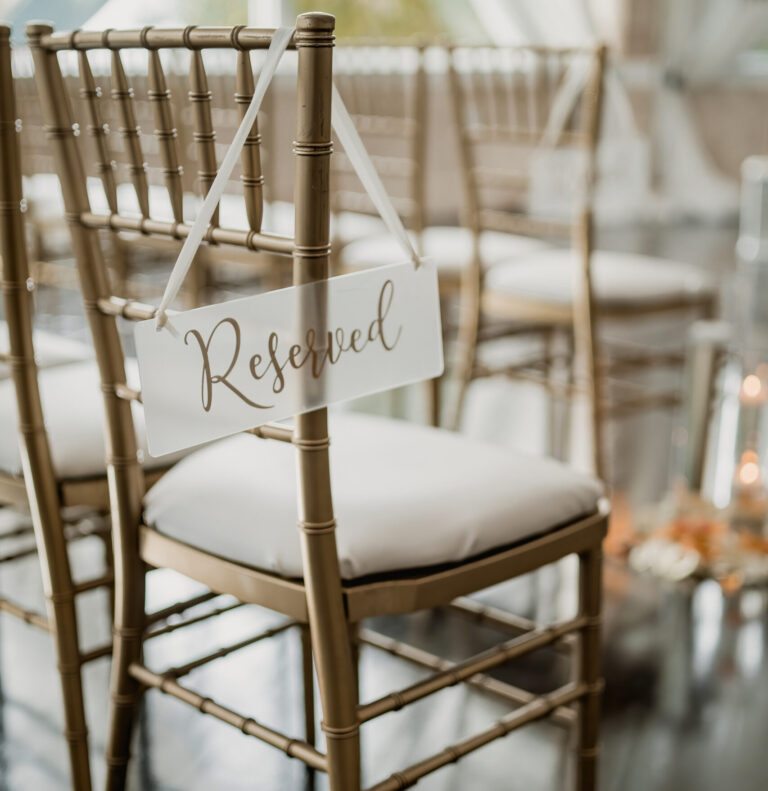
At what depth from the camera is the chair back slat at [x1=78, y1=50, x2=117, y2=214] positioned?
1029 millimetres

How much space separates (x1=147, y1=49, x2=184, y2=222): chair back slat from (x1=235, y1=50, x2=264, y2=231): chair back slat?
0.08 metres

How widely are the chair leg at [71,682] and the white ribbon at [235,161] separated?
1.74 ft

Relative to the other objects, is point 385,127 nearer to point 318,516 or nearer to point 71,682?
point 71,682

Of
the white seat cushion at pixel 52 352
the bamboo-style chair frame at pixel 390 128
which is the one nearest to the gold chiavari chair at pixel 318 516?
the white seat cushion at pixel 52 352

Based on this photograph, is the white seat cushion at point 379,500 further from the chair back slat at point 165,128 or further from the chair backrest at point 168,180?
the chair back slat at point 165,128

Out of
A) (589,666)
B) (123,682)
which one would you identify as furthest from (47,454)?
(589,666)

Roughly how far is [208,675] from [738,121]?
521cm

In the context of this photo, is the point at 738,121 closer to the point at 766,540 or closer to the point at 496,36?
the point at 496,36

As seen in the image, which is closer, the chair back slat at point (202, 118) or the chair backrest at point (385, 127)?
the chair back slat at point (202, 118)

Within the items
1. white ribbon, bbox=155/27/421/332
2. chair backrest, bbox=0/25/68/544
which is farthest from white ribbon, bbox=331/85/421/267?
chair backrest, bbox=0/25/68/544

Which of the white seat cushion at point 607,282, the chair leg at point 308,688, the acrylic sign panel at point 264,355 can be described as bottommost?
the chair leg at point 308,688

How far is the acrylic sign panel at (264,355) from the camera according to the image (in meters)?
0.89

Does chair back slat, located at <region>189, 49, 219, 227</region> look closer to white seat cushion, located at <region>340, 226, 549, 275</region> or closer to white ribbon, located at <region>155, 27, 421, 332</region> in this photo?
white ribbon, located at <region>155, 27, 421, 332</region>

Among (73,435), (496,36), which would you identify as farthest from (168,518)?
(496,36)
